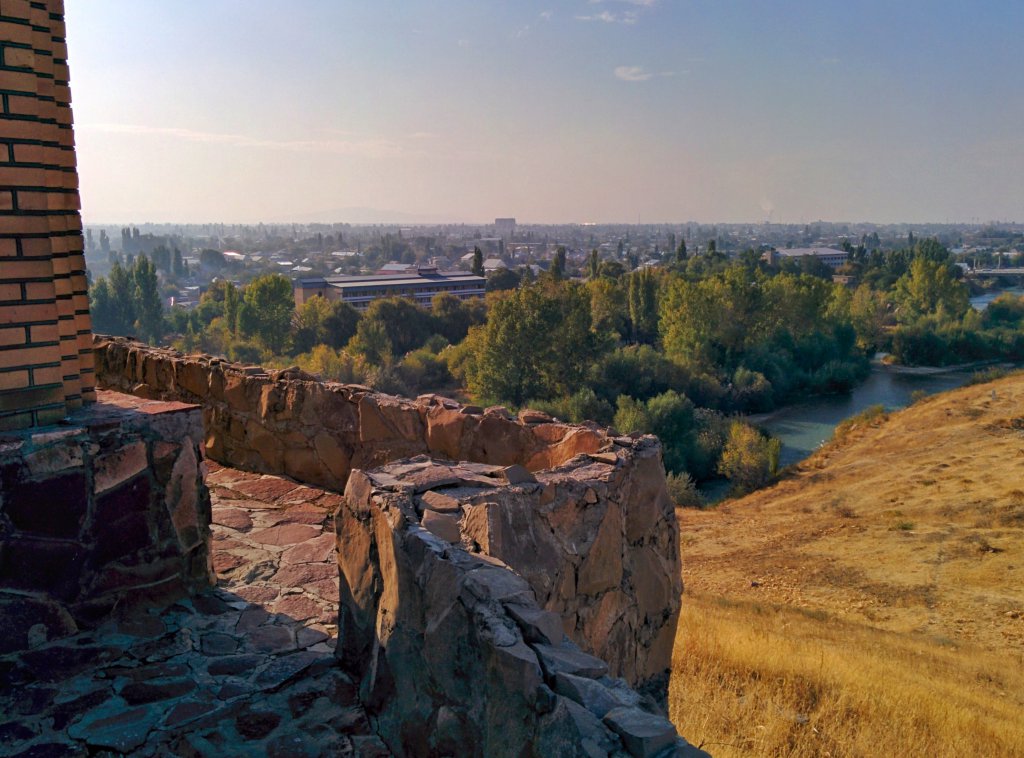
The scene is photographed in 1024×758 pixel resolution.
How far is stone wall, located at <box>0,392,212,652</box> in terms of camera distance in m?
3.19

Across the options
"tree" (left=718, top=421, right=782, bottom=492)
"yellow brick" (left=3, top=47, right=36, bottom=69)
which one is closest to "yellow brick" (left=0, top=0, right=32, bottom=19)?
"yellow brick" (left=3, top=47, right=36, bottom=69)

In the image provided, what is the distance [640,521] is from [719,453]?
23.3 meters

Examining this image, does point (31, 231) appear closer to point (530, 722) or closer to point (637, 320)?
point (530, 722)

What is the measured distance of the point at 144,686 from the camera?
9.92ft

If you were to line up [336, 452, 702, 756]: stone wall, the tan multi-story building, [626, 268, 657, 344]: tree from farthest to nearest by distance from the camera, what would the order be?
the tan multi-story building
[626, 268, 657, 344]: tree
[336, 452, 702, 756]: stone wall

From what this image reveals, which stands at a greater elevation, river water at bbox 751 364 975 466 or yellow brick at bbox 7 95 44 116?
yellow brick at bbox 7 95 44 116

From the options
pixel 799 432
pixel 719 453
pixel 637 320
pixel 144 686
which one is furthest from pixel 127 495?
pixel 637 320

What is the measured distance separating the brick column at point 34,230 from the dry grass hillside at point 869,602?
459 cm

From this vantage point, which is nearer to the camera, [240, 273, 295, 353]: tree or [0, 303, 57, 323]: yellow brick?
[0, 303, 57, 323]: yellow brick

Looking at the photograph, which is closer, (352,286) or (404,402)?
(404,402)

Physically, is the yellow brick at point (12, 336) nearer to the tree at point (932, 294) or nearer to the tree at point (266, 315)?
the tree at point (266, 315)

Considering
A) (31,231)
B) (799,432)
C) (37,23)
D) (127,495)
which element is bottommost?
(799,432)

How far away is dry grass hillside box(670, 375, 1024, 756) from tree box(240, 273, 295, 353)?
2799 centimetres

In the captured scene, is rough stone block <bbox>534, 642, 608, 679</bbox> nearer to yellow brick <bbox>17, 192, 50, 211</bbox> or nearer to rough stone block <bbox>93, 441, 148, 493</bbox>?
rough stone block <bbox>93, 441, 148, 493</bbox>
